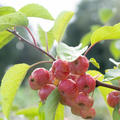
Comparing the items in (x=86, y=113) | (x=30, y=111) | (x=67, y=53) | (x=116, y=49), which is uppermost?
(x=67, y=53)

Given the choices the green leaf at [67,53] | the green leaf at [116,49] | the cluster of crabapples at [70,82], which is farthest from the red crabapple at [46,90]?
the green leaf at [116,49]

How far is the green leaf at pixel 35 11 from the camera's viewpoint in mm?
985

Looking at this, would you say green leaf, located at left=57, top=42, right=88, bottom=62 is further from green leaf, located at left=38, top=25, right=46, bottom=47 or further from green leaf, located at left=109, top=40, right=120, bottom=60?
green leaf, located at left=109, top=40, right=120, bottom=60

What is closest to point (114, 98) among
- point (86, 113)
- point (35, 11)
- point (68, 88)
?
point (86, 113)

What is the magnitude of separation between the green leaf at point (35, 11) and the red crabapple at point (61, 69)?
286 mm

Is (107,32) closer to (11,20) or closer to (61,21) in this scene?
(61,21)

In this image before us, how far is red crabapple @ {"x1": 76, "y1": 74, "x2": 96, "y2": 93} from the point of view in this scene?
794 millimetres

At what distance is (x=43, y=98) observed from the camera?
2.89 ft

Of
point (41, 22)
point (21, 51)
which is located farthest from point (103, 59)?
point (41, 22)

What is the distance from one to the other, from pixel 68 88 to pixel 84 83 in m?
0.06

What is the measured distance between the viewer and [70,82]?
82cm

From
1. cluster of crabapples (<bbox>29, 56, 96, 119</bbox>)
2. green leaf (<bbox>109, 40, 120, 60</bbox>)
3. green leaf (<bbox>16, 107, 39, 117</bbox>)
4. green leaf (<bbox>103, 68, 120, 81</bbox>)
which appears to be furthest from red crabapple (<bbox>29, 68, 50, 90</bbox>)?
green leaf (<bbox>109, 40, 120, 60</bbox>)

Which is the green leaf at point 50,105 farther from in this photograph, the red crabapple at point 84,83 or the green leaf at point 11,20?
the green leaf at point 11,20

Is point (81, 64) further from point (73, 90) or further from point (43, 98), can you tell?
point (43, 98)
